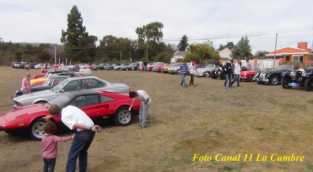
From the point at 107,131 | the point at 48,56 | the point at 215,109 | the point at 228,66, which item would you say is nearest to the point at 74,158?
the point at 107,131

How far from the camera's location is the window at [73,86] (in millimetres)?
12431

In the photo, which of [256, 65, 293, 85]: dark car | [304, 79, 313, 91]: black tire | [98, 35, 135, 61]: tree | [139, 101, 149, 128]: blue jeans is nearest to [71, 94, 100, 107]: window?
[139, 101, 149, 128]: blue jeans

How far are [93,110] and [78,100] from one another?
52 centimetres

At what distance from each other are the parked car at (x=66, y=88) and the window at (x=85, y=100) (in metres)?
2.42

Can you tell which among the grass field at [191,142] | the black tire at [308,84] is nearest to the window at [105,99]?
the grass field at [191,142]

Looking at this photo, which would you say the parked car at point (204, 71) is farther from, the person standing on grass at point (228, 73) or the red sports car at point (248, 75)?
the person standing on grass at point (228, 73)

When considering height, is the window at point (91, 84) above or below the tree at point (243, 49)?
below

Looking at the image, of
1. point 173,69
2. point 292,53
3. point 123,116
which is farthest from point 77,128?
point 292,53

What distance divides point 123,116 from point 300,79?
12.1 m

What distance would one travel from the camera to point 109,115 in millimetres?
9766

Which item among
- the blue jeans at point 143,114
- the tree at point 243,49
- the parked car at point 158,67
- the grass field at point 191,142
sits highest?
the tree at point 243,49

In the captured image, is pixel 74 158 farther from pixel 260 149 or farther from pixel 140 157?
pixel 260 149

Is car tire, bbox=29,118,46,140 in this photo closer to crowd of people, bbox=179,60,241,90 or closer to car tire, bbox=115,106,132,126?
car tire, bbox=115,106,132,126

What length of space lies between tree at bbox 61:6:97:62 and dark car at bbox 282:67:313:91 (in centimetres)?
6484
